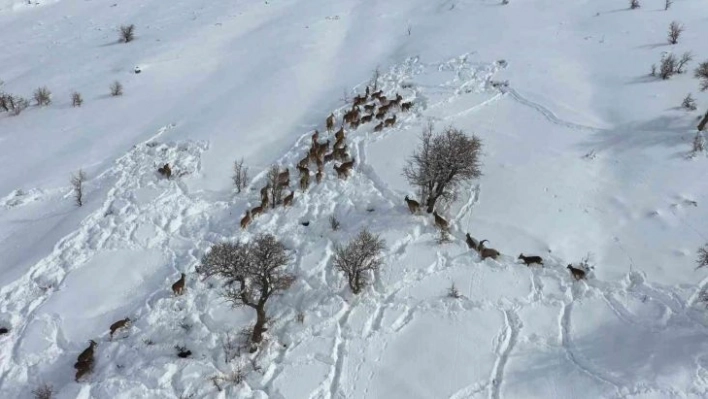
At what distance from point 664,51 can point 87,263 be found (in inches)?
639

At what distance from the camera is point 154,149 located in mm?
13320

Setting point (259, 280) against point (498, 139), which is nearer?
point (259, 280)

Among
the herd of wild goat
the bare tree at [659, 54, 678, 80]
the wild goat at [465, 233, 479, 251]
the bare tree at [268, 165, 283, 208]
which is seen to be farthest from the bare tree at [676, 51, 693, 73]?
the bare tree at [268, 165, 283, 208]

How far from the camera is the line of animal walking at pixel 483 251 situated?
27.8ft

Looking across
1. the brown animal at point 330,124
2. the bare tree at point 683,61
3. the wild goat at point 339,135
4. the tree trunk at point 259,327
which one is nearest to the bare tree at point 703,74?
the bare tree at point 683,61

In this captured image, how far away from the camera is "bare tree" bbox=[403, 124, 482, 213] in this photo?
9.92m

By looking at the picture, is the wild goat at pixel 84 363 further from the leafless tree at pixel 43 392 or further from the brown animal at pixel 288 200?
the brown animal at pixel 288 200

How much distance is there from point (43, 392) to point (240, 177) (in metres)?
5.88

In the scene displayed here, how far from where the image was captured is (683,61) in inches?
543

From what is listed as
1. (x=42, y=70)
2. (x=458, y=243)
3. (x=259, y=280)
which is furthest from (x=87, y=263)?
(x=42, y=70)

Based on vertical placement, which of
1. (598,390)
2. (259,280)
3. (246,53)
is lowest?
(598,390)

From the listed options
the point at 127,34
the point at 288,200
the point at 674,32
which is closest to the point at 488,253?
the point at 288,200

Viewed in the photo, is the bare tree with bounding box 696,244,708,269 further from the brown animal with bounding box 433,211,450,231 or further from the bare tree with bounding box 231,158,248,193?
the bare tree with bounding box 231,158,248,193

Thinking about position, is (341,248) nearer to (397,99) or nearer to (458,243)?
(458,243)
